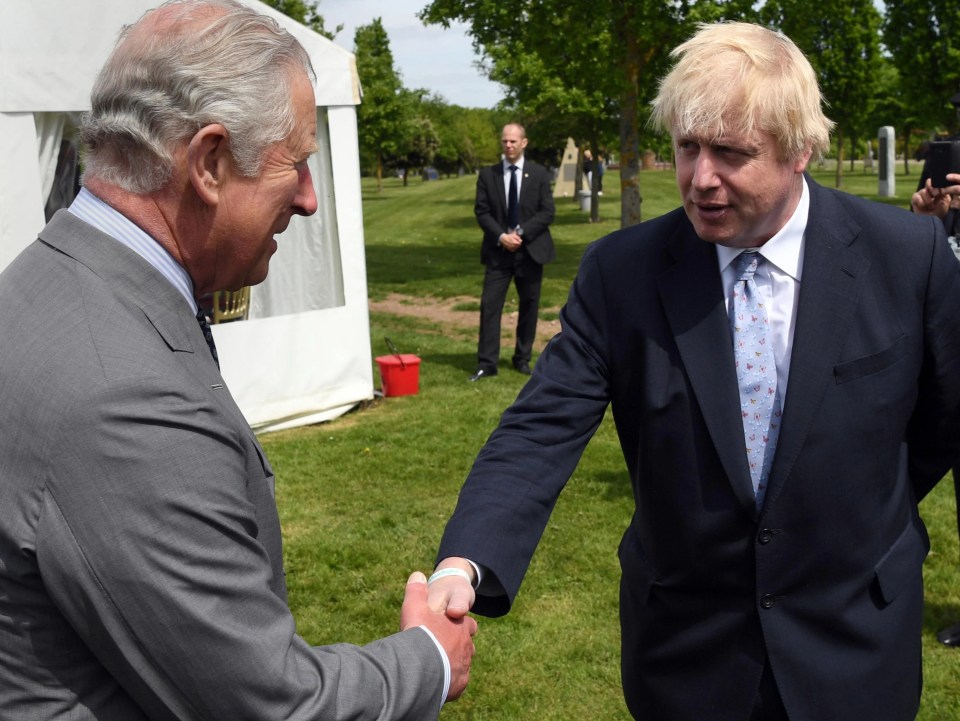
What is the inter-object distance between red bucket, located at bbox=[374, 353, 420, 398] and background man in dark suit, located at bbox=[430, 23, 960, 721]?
734 centimetres

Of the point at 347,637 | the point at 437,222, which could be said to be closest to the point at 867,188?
the point at 437,222

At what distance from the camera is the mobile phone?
185 inches

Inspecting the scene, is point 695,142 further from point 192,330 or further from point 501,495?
point 192,330

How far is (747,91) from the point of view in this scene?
2.21 meters

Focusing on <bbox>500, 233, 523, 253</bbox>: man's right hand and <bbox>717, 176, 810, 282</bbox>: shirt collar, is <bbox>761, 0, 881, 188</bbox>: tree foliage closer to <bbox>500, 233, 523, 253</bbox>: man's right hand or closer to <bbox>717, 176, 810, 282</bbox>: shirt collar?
<bbox>500, 233, 523, 253</bbox>: man's right hand

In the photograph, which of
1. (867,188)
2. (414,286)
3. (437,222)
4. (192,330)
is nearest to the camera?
(192,330)

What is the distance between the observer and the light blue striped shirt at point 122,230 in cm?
166

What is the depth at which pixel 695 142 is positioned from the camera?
2309mm

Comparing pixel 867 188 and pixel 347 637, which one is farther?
pixel 867 188

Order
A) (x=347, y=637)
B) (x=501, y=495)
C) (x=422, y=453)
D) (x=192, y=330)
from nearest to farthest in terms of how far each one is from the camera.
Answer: (x=192, y=330) < (x=501, y=495) < (x=347, y=637) < (x=422, y=453)

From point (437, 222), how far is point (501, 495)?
31554 millimetres

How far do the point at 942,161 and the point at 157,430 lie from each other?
4.24 meters

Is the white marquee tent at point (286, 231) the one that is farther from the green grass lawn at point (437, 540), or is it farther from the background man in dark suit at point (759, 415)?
the background man in dark suit at point (759, 415)

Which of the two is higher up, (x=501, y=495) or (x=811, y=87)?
(x=811, y=87)
